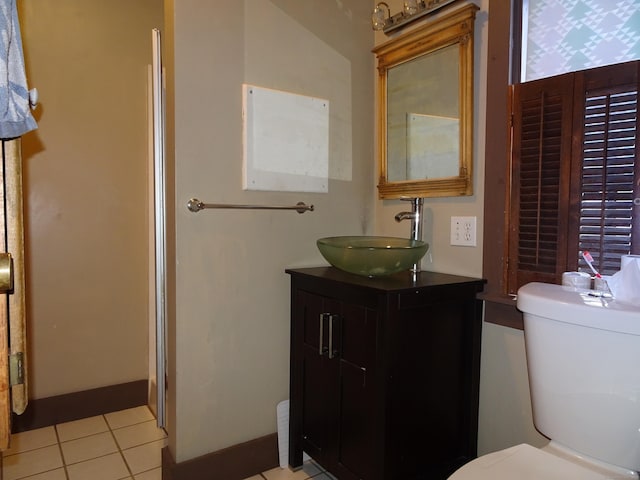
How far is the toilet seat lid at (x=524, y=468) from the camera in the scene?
100 centimetres

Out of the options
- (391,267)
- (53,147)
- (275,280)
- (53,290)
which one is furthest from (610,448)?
(53,147)

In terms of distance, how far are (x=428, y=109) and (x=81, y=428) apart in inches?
→ 89.9

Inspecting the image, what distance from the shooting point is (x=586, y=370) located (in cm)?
106

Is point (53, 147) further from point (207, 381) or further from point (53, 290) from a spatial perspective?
point (207, 381)

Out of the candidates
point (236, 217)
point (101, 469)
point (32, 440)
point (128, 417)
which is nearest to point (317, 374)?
point (236, 217)

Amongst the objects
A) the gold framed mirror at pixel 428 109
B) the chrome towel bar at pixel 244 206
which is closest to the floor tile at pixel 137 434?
the chrome towel bar at pixel 244 206

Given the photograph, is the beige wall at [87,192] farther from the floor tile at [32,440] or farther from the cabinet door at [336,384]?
the cabinet door at [336,384]

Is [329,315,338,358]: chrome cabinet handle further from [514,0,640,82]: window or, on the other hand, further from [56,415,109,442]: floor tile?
[56,415,109,442]: floor tile

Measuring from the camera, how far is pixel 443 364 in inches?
57.6

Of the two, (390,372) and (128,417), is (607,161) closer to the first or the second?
(390,372)

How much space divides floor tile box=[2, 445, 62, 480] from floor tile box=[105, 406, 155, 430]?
289 millimetres

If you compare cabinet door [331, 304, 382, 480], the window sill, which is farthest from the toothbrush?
cabinet door [331, 304, 382, 480]

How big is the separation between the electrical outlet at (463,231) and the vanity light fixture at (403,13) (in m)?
0.85

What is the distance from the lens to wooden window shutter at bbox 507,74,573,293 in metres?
1.33
